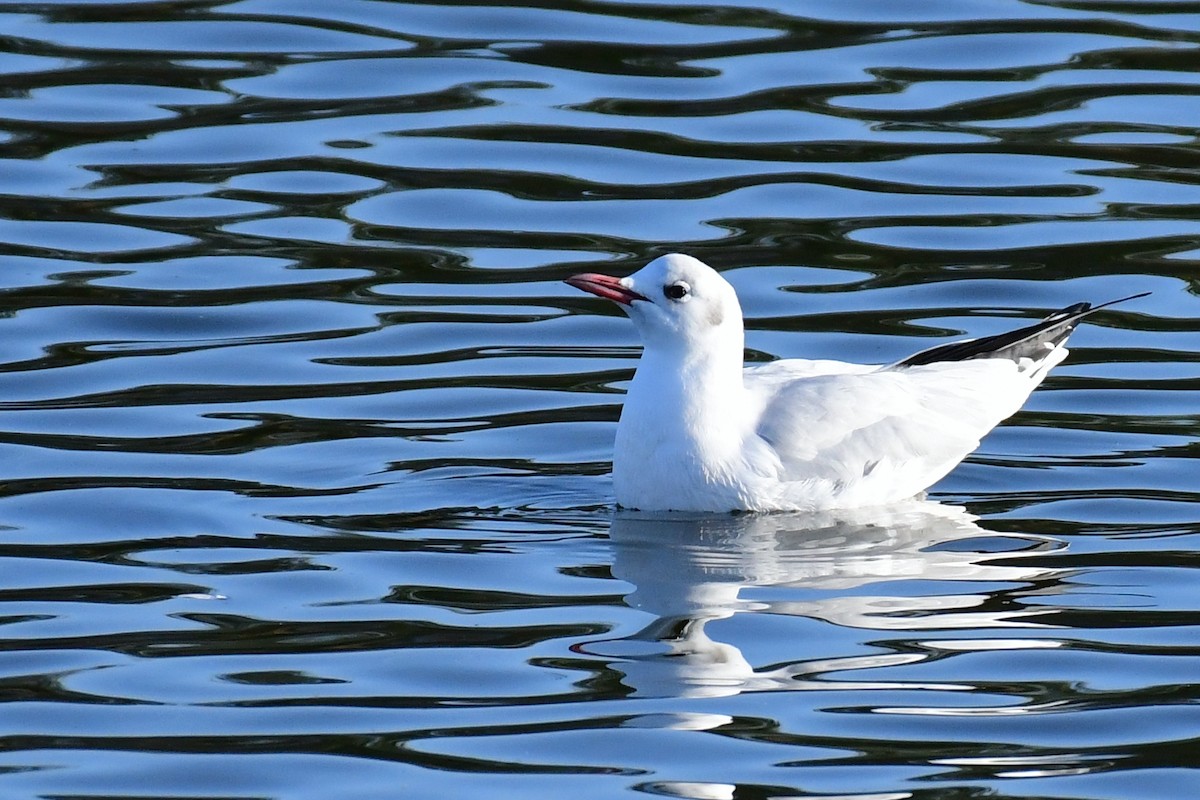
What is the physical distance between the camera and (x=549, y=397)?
11.4m

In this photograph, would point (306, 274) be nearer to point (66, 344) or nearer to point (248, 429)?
point (66, 344)

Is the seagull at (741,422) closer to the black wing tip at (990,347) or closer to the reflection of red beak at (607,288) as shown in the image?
the reflection of red beak at (607,288)

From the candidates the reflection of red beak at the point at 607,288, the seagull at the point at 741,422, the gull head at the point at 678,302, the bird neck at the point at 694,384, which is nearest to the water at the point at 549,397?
the seagull at the point at 741,422

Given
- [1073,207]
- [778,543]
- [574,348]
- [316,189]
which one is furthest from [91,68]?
[778,543]

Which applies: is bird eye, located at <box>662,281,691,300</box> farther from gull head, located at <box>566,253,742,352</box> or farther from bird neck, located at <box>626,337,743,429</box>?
bird neck, located at <box>626,337,743,429</box>

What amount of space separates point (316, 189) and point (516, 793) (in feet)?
26.3

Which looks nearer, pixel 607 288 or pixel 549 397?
pixel 607 288

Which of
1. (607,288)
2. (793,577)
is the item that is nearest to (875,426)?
(607,288)

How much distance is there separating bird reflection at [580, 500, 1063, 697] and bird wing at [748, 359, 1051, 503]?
14cm

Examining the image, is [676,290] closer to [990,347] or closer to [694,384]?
[694,384]

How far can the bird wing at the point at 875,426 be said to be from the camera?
32.8ft

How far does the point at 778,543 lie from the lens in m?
9.44

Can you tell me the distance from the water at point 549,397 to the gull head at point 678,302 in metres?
0.74

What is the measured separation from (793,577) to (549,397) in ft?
9.12
